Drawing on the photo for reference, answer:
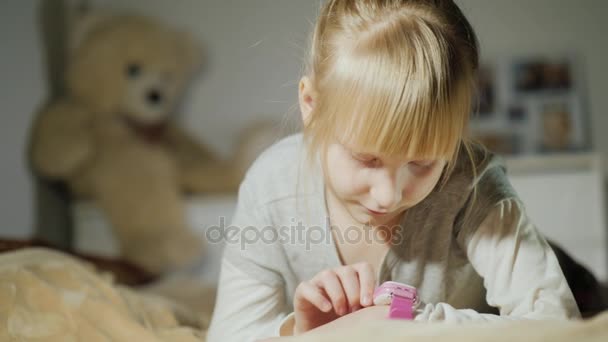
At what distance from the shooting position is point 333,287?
2.15ft

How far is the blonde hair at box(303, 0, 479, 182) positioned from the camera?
2.00ft

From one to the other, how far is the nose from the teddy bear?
149cm

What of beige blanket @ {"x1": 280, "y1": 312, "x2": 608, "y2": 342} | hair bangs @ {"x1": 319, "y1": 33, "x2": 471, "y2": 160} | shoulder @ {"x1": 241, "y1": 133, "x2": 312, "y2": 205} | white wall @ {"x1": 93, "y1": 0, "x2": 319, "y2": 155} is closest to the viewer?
beige blanket @ {"x1": 280, "y1": 312, "x2": 608, "y2": 342}

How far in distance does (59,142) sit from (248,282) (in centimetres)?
141

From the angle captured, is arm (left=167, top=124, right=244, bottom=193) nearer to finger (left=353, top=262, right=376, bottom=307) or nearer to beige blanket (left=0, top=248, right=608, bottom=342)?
beige blanket (left=0, top=248, right=608, bottom=342)

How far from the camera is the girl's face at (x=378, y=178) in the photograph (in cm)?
63

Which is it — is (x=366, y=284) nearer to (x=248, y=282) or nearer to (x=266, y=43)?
(x=248, y=282)

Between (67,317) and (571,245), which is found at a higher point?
(67,317)

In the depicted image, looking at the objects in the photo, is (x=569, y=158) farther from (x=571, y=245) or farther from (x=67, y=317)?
(x=67, y=317)

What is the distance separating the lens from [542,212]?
205cm

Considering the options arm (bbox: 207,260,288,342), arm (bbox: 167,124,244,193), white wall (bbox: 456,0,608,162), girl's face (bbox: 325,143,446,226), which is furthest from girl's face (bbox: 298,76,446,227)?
white wall (bbox: 456,0,608,162)

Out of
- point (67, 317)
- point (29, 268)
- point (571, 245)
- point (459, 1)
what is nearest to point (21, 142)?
point (29, 268)

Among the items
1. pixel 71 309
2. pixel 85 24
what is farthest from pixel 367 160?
pixel 85 24

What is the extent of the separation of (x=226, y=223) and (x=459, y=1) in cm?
147
